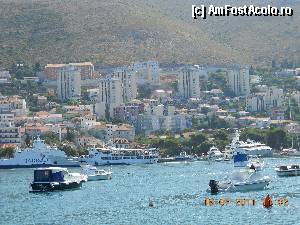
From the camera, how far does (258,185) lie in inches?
2808

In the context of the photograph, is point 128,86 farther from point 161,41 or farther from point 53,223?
point 53,223

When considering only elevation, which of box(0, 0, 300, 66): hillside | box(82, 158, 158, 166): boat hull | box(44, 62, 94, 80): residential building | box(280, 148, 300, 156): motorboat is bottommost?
box(82, 158, 158, 166): boat hull

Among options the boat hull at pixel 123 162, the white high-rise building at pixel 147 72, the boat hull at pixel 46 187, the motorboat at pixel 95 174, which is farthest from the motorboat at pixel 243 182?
the white high-rise building at pixel 147 72

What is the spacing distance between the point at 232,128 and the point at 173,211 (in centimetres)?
8950

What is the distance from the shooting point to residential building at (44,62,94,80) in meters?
171

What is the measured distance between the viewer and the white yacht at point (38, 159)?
118119mm

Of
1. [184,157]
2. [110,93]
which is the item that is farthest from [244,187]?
[110,93]

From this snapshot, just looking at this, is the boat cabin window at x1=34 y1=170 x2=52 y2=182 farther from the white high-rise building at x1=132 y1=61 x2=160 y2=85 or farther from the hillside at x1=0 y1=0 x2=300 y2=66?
the hillside at x1=0 y1=0 x2=300 y2=66

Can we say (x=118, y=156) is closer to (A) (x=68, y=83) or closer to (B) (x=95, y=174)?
(B) (x=95, y=174)

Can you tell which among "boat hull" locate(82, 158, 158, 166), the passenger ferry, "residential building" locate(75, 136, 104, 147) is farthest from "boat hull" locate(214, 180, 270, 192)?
"residential building" locate(75, 136, 104, 147)

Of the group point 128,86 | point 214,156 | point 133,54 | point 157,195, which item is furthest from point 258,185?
point 133,54

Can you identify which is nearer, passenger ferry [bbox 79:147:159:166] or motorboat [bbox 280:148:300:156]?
passenger ferry [bbox 79:147:159:166]

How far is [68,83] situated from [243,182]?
95758 millimetres

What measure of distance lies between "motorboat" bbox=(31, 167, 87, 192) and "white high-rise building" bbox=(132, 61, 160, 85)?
97.1 meters
